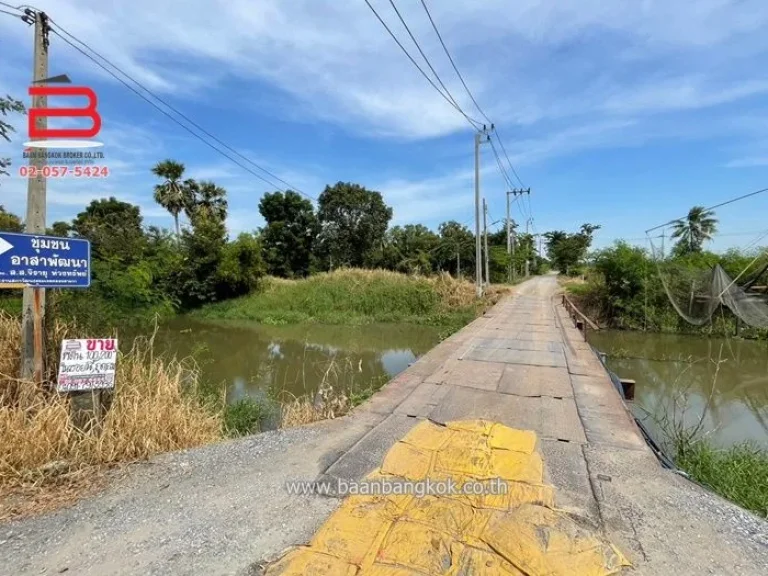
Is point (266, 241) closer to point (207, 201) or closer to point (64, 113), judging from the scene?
point (207, 201)

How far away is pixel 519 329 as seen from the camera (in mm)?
10344

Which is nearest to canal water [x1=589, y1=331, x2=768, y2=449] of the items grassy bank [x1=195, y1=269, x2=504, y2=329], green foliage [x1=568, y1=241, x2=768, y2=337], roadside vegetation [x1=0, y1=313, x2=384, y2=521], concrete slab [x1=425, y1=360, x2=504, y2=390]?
green foliage [x1=568, y1=241, x2=768, y2=337]

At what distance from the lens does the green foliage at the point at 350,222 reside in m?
30.7

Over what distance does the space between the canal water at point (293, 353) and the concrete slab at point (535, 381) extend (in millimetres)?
2429

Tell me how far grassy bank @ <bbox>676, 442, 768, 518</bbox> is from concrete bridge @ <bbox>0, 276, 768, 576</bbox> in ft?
1.97

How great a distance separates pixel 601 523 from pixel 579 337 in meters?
7.67

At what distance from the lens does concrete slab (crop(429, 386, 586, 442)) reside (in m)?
3.85

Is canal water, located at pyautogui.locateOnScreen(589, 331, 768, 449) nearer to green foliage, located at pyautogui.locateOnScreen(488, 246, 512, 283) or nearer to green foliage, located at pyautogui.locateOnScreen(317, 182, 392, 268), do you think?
green foliage, located at pyautogui.locateOnScreen(488, 246, 512, 283)

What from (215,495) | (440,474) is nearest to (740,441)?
(440,474)

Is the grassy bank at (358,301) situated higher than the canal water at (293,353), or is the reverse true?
the grassy bank at (358,301)

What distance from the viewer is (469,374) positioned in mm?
5891

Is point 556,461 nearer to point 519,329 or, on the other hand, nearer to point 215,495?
point 215,495

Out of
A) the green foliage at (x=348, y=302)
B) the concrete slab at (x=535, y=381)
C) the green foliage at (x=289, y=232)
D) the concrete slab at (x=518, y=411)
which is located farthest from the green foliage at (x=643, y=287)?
the green foliage at (x=289, y=232)

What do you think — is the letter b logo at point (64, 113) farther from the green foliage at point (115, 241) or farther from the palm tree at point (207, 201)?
the palm tree at point (207, 201)
